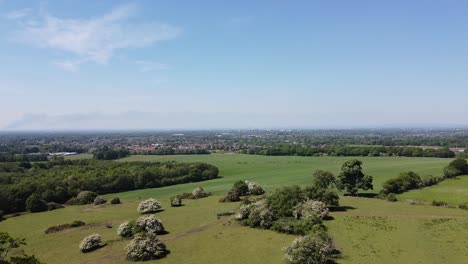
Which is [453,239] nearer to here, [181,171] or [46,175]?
[181,171]

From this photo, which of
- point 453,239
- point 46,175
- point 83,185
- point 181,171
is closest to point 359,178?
point 453,239

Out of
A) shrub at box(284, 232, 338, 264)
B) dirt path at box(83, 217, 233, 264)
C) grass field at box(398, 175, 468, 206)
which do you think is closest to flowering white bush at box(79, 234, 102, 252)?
dirt path at box(83, 217, 233, 264)

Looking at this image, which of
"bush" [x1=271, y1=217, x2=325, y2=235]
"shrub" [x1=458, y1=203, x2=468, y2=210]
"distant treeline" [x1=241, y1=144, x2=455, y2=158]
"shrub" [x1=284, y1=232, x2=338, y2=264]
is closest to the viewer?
"shrub" [x1=284, y1=232, x2=338, y2=264]

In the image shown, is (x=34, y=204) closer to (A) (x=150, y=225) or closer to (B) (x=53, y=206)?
(B) (x=53, y=206)

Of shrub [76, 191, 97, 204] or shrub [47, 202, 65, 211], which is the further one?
shrub [76, 191, 97, 204]

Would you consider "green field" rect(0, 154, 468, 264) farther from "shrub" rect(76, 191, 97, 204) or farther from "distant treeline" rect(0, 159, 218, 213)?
"distant treeline" rect(0, 159, 218, 213)
